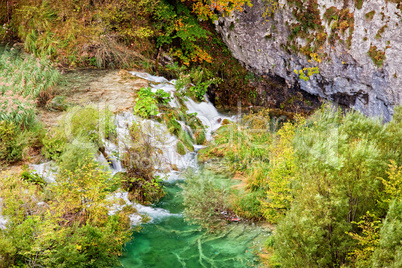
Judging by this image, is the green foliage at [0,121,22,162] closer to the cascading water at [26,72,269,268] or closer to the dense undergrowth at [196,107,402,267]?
the cascading water at [26,72,269,268]

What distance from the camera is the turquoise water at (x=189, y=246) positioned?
5449mm

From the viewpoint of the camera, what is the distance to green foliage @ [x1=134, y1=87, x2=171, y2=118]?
8.75 metres

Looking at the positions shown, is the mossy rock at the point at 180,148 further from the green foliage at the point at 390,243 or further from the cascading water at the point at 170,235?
the green foliage at the point at 390,243

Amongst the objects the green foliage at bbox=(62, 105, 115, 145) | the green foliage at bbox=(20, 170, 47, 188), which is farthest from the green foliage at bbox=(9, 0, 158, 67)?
the green foliage at bbox=(20, 170, 47, 188)

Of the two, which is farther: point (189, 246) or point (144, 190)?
point (144, 190)

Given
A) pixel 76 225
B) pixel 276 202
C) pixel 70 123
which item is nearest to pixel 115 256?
pixel 76 225

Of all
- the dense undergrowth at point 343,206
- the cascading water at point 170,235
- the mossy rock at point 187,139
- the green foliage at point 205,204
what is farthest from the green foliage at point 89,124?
the dense undergrowth at point 343,206

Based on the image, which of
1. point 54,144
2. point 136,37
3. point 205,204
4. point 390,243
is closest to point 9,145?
point 54,144

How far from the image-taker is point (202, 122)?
33.9 feet

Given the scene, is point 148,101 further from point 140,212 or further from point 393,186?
point 393,186

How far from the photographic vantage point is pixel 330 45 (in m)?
9.78

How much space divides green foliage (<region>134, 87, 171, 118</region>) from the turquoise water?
10.1 ft

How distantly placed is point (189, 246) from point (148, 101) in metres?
4.29

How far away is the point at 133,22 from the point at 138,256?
825 cm
